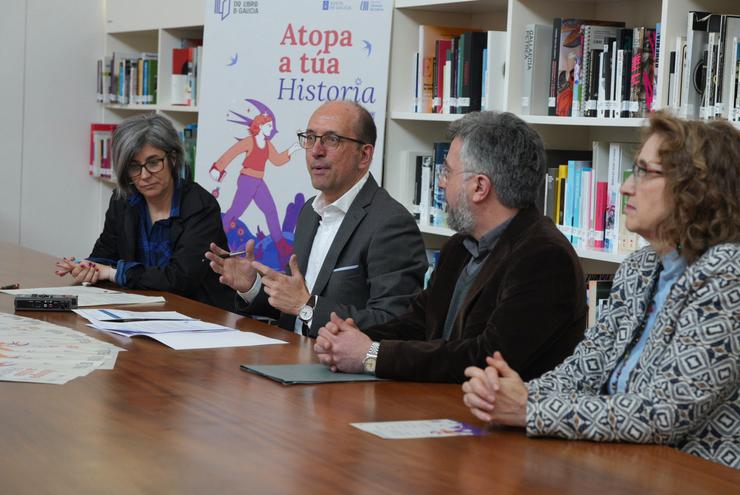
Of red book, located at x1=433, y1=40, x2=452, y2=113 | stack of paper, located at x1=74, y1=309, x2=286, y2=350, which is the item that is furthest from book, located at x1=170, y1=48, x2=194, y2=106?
stack of paper, located at x1=74, y1=309, x2=286, y2=350

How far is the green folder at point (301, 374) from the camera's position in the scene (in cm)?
218

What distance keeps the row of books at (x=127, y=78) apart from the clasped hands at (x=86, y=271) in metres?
2.81

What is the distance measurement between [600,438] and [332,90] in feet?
10.4

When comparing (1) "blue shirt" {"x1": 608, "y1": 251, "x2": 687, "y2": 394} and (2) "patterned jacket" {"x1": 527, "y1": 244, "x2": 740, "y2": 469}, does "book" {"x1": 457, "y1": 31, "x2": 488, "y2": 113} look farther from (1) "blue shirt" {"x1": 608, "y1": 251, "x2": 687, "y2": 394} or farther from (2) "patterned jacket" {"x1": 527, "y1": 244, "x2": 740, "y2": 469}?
(2) "patterned jacket" {"x1": 527, "y1": 244, "x2": 740, "y2": 469}

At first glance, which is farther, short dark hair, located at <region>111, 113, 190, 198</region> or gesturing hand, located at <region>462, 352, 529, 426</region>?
short dark hair, located at <region>111, 113, 190, 198</region>

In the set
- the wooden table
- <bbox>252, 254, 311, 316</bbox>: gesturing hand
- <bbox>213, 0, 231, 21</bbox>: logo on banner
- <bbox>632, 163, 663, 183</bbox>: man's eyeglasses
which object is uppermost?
<bbox>213, 0, 231, 21</bbox>: logo on banner

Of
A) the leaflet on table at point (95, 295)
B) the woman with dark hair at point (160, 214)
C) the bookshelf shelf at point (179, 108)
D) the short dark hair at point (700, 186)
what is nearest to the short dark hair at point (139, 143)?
the woman with dark hair at point (160, 214)

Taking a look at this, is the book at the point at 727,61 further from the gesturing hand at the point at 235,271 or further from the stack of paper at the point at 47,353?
the stack of paper at the point at 47,353

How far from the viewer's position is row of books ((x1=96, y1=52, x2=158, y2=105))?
626 centimetres

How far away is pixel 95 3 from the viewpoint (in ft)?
21.7

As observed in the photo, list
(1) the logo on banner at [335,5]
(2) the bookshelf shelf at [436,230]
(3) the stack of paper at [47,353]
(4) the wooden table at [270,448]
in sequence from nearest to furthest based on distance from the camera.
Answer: (4) the wooden table at [270,448]
(3) the stack of paper at [47,353]
(2) the bookshelf shelf at [436,230]
(1) the logo on banner at [335,5]

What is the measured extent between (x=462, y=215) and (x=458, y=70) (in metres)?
1.78

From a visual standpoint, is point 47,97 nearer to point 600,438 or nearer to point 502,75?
point 502,75

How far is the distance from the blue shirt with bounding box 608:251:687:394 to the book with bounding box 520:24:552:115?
1.95 m
